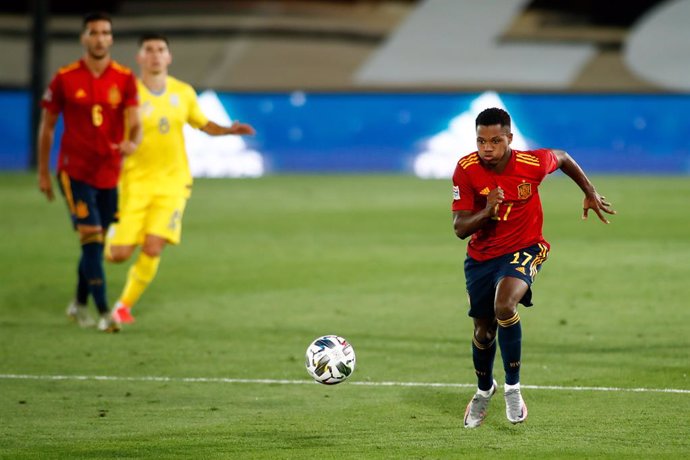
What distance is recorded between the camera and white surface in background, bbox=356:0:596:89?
95.1 feet

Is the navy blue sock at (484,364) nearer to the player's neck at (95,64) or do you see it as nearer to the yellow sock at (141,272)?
the yellow sock at (141,272)

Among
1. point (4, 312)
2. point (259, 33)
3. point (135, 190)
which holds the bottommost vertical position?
point (4, 312)

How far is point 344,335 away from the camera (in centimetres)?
962

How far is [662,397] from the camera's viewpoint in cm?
729

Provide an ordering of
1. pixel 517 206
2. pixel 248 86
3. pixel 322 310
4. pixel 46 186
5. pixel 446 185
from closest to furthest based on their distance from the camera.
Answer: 1. pixel 517 206
2. pixel 46 186
3. pixel 322 310
4. pixel 446 185
5. pixel 248 86

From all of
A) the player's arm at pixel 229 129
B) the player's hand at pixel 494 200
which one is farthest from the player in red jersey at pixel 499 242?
the player's arm at pixel 229 129

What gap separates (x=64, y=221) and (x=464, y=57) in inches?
533

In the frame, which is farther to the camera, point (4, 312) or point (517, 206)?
point (4, 312)

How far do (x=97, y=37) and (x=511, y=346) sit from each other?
15.1ft

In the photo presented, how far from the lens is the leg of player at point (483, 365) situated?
6777 millimetres

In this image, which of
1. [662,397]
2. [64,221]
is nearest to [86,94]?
[662,397]

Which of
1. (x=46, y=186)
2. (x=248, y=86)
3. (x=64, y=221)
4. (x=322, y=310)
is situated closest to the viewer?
(x=46, y=186)

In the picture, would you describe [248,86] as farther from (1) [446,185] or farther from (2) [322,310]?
(2) [322,310]

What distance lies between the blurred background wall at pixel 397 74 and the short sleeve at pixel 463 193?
19.9m
